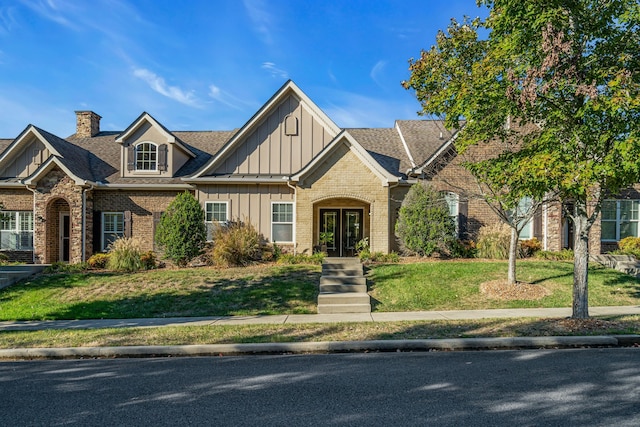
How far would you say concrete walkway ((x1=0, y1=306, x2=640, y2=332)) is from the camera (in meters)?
9.96

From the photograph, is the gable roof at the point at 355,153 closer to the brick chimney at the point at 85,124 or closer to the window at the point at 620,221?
the window at the point at 620,221

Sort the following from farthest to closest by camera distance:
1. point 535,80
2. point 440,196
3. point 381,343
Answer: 1. point 440,196
2. point 535,80
3. point 381,343

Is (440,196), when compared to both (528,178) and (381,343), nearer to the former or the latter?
(528,178)

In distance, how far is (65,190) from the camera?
17672mm

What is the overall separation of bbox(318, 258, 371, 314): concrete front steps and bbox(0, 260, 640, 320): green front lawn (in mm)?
301

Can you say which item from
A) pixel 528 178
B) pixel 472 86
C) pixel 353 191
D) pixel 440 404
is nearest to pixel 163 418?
pixel 440 404

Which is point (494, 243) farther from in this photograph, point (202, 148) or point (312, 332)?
point (202, 148)

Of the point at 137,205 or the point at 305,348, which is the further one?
the point at 137,205

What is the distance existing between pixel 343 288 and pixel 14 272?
11.3m

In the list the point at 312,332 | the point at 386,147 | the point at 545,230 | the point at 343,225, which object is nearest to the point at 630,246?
the point at 545,230

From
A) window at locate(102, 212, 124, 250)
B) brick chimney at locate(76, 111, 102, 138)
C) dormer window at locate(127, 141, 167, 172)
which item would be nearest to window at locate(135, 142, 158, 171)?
dormer window at locate(127, 141, 167, 172)

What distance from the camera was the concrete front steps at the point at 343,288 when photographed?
1133cm

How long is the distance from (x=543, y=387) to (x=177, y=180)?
1629cm

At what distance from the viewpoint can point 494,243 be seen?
15914mm
